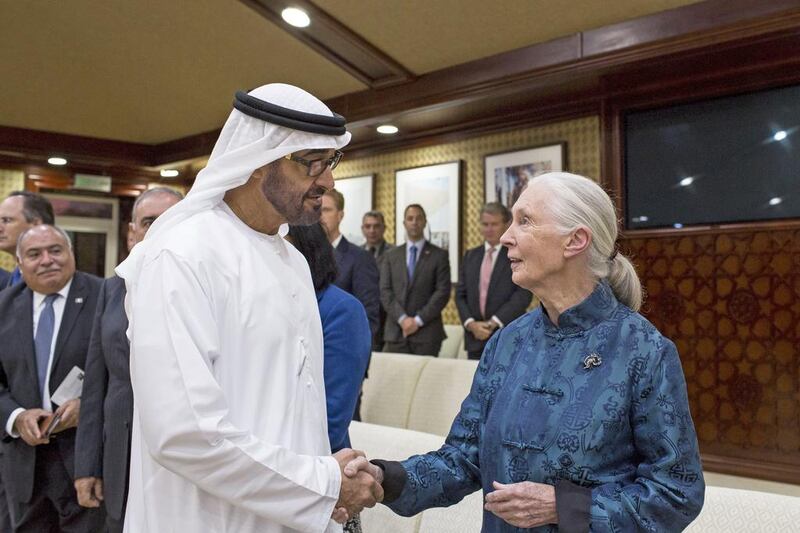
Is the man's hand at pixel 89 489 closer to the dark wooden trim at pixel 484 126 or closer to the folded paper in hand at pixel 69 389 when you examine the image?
the folded paper in hand at pixel 69 389

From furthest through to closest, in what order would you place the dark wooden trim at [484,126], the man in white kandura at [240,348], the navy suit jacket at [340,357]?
the dark wooden trim at [484,126] < the navy suit jacket at [340,357] < the man in white kandura at [240,348]

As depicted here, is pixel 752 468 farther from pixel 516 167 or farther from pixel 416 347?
pixel 516 167

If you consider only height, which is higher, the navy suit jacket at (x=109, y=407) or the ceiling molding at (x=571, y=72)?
the ceiling molding at (x=571, y=72)

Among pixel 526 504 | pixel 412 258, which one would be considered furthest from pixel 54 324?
pixel 412 258

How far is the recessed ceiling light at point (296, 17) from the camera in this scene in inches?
202

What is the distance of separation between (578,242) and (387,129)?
540 cm

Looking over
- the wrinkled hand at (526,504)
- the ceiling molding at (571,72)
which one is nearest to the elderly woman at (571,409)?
the wrinkled hand at (526,504)

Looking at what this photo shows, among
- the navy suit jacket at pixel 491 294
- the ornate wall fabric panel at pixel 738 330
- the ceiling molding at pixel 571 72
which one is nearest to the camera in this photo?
the ceiling molding at pixel 571 72

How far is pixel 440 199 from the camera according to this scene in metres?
6.96

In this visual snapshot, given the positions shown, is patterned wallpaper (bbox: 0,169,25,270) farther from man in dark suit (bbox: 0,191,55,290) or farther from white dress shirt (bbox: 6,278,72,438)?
white dress shirt (bbox: 6,278,72,438)

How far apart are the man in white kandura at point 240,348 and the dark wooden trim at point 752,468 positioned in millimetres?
3889

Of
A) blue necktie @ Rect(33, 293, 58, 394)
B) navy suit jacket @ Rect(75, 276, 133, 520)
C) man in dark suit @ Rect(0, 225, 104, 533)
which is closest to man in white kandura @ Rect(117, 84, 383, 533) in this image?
navy suit jacket @ Rect(75, 276, 133, 520)

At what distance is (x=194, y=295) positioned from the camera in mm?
1353

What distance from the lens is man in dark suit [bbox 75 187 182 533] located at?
228 centimetres
